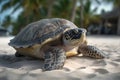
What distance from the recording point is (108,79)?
4520 millimetres

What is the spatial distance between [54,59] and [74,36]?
2.24ft

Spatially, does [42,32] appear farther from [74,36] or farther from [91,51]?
[91,51]

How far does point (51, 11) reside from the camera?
3803 cm

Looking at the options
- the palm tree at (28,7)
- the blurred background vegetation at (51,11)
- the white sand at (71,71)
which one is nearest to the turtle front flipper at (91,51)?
the white sand at (71,71)

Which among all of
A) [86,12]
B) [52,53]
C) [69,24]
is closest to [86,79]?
[52,53]

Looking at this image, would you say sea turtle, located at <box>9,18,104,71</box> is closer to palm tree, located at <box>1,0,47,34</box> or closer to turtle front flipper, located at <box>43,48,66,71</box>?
turtle front flipper, located at <box>43,48,66,71</box>

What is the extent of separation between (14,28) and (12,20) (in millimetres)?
3041

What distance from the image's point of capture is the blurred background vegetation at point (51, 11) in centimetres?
3506

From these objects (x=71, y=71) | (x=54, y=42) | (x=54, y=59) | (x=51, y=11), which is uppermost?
(x=51, y=11)

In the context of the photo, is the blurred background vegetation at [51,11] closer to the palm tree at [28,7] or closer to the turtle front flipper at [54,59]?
the palm tree at [28,7]

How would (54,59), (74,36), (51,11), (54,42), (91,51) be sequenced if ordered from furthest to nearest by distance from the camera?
1. (51,11)
2. (91,51)
3. (54,42)
4. (74,36)
5. (54,59)

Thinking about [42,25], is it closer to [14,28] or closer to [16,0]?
[16,0]

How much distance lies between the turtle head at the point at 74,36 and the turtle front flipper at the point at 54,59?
1.00 feet

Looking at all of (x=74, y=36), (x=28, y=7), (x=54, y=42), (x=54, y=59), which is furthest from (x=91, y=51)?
(x=28, y=7)
